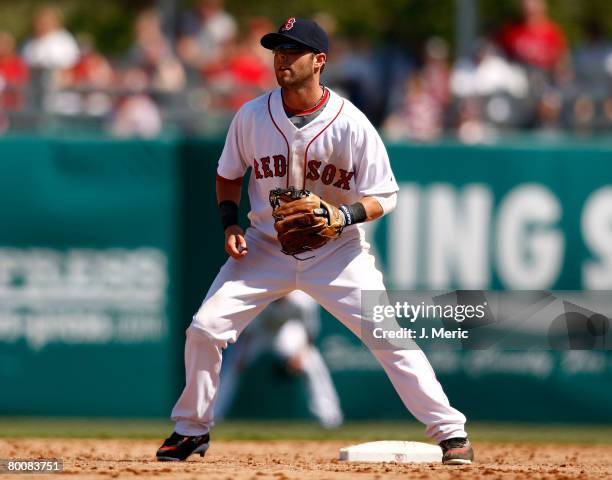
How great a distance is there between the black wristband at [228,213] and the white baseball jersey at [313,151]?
0.18 meters

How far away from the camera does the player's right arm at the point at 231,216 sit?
6.59m

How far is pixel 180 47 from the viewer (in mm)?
13008

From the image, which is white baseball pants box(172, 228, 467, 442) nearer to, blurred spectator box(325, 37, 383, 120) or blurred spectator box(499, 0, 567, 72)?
blurred spectator box(325, 37, 383, 120)

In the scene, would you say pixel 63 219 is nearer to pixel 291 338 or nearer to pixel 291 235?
pixel 291 338

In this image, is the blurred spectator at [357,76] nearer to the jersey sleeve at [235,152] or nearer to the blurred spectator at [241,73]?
the blurred spectator at [241,73]

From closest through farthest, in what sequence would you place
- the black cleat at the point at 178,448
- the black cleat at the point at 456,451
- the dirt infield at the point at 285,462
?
the dirt infield at the point at 285,462
the black cleat at the point at 456,451
the black cleat at the point at 178,448

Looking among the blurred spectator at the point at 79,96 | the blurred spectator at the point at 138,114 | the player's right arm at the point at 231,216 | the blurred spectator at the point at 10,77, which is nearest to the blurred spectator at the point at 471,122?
the blurred spectator at the point at 138,114

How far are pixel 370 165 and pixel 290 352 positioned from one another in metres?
3.96

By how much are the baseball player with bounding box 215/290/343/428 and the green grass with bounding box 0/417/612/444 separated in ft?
0.63

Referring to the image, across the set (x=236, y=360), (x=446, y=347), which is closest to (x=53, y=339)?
(x=236, y=360)

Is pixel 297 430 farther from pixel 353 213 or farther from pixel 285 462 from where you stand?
pixel 353 213

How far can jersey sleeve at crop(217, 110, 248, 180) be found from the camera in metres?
6.65

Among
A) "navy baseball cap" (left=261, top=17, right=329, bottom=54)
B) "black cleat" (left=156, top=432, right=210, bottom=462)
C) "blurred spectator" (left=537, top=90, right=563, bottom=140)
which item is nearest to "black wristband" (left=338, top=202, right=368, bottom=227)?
"navy baseball cap" (left=261, top=17, right=329, bottom=54)

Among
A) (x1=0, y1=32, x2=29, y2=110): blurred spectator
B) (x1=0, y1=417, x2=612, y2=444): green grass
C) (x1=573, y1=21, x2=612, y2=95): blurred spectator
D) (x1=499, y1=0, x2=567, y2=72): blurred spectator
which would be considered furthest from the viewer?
(x1=499, y1=0, x2=567, y2=72): blurred spectator
